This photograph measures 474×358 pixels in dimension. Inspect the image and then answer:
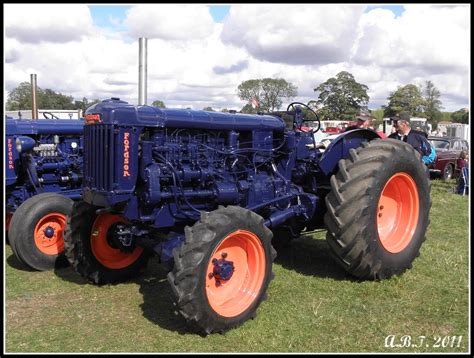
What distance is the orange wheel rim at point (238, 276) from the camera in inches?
166

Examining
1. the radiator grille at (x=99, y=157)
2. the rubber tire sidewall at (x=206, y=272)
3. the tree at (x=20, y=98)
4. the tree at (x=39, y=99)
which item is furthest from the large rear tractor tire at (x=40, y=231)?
the tree at (x=20, y=98)

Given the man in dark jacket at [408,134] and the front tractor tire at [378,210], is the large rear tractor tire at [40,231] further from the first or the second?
the man in dark jacket at [408,134]

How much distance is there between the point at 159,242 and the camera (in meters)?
4.73

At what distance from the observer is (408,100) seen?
2482 inches

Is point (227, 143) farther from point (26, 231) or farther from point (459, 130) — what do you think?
point (459, 130)

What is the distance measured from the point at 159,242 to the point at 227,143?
1.29 m

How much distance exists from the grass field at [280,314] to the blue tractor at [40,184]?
1.20 feet

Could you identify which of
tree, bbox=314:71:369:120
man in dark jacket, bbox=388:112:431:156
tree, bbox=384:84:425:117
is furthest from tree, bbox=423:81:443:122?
man in dark jacket, bbox=388:112:431:156

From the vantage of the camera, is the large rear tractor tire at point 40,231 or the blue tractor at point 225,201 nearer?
the blue tractor at point 225,201

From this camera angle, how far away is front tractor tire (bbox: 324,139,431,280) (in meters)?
4.88

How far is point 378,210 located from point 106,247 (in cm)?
293

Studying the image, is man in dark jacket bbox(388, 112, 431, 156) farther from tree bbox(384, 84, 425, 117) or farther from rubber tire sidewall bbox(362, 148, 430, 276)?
tree bbox(384, 84, 425, 117)

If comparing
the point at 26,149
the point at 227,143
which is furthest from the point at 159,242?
the point at 26,149

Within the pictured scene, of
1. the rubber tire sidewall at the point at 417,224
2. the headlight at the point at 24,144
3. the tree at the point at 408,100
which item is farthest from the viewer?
the tree at the point at 408,100
